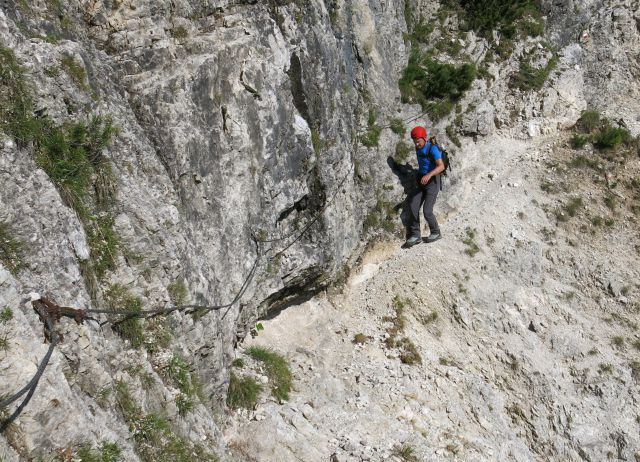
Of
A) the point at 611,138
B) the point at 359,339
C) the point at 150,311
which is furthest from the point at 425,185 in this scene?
the point at 150,311

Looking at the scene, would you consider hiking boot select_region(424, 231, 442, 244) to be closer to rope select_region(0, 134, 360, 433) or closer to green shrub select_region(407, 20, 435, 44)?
rope select_region(0, 134, 360, 433)

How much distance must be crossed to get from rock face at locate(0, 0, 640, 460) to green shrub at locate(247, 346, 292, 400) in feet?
1.80

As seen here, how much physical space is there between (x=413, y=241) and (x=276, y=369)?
248 inches

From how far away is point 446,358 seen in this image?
13094 mm

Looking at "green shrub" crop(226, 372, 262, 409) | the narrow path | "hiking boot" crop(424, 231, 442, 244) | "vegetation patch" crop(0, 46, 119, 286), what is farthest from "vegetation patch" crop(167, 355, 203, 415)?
"hiking boot" crop(424, 231, 442, 244)

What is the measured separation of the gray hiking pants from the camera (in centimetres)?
1471

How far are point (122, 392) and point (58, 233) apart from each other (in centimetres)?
228

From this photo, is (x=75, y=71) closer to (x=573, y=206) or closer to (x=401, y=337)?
(x=401, y=337)

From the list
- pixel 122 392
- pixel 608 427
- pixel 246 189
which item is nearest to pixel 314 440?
pixel 122 392

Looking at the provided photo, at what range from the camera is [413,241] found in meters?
14.9

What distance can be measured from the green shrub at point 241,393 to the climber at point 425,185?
7.12 metres

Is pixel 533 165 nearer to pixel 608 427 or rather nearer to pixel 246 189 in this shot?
pixel 608 427

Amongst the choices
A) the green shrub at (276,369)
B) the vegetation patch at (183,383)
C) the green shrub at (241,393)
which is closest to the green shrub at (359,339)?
the green shrub at (276,369)

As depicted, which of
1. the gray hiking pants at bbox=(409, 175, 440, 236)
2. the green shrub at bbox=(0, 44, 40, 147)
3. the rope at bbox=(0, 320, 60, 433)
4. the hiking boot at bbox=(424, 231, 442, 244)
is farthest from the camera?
the hiking boot at bbox=(424, 231, 442, 244)
